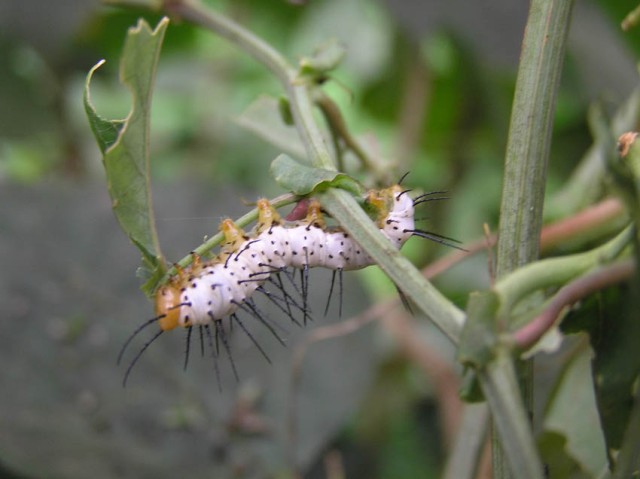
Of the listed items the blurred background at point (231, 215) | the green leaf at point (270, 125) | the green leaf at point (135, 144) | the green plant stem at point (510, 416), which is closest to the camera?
the green plant stem at point (510, 416)

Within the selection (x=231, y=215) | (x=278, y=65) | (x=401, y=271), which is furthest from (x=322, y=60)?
(x=231, y=215)

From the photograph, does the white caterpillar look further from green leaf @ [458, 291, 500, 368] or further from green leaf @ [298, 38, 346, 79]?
green leaf @ [458, 291, 500, 368]

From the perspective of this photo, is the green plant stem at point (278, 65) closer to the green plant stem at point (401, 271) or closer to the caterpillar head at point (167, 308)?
the green plant stem at point (401, 271)

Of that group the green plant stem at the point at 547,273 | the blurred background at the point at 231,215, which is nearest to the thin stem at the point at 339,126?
the blurred background at the point at 231,215

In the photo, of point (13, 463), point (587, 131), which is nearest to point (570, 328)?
point (13, 463)

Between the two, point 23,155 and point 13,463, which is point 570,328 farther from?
point 23,155

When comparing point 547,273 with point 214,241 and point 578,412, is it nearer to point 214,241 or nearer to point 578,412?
point 214,241
